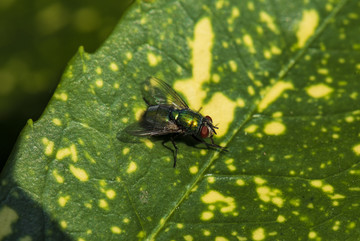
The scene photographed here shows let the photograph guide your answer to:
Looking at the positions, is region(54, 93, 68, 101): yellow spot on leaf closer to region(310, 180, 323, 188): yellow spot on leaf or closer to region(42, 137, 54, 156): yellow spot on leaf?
region(42, 137, 54, 156): yellow spot on leaf

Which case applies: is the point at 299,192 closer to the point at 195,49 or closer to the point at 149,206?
the point at 149,206

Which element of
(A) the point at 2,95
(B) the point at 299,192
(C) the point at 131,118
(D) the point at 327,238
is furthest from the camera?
(A) the point at 2,95

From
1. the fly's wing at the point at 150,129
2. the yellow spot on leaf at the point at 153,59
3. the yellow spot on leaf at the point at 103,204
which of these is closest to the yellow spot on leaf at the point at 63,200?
the yellow spot on leaf at the point at 103,204

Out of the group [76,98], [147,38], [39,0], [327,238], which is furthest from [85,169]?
[327,238]

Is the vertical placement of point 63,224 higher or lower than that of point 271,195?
lower

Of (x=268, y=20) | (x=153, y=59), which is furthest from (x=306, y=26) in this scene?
(x=153, y=59)

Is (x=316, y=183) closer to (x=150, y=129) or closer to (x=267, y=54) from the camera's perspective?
(x=267, y=54)

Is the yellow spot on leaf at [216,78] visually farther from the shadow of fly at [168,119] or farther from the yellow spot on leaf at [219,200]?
the yellow spot on leaf at [219,200]
